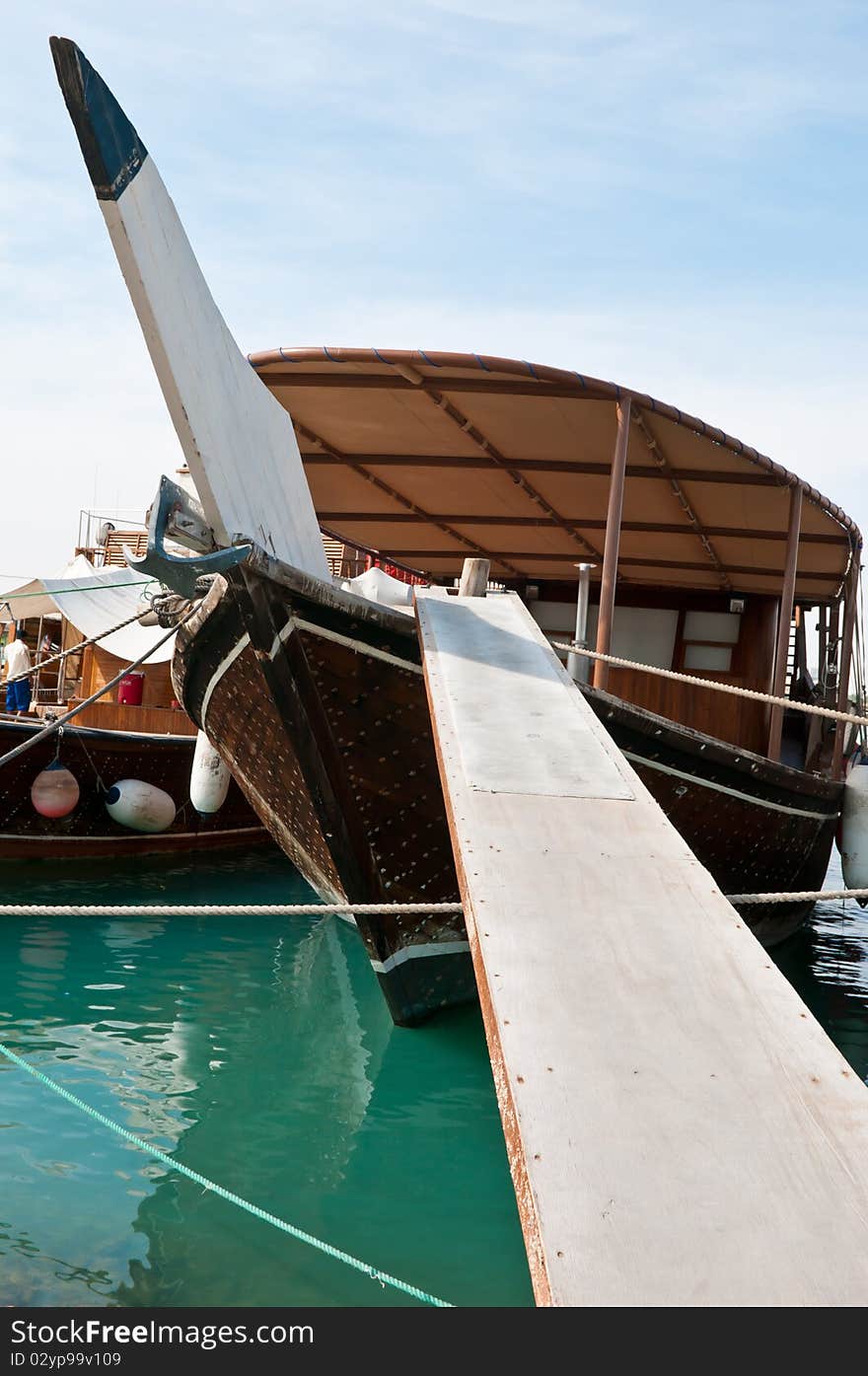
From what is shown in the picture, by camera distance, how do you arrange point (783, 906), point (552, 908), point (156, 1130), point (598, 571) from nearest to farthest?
point (552, 908) → point (156, 1130) → point (783, 906) → point (598, 571)

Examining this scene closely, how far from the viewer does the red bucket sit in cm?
1374

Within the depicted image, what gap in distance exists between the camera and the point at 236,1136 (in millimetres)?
4500

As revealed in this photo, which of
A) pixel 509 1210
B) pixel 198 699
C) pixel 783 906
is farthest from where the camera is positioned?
pixel 783 906

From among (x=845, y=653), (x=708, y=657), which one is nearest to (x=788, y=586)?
(x=845, y=653)

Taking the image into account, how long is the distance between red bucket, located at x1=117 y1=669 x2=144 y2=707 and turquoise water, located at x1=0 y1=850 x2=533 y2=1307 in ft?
19.9

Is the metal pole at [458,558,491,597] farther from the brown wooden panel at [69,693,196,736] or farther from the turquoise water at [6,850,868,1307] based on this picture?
the brown wooden panel at [69,693,196,736]

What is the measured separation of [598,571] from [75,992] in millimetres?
7105

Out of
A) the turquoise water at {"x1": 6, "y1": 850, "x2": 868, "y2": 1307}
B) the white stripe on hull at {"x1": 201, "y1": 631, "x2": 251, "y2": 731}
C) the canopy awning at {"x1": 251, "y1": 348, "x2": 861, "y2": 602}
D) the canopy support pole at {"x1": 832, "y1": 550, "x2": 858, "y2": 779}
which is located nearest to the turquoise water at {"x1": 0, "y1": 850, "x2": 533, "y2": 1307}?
the turquoise water at {"x1": 6, "y1": 850, "x2": 868, "y2": 1307}

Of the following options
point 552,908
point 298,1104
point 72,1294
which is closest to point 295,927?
point 298,1104

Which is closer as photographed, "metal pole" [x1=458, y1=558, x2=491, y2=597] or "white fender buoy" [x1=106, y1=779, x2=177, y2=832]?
"metal pole" [x1=458, y1=558, x2=491, y2=597]

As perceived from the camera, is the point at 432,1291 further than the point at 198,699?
No

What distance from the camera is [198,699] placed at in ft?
21.0

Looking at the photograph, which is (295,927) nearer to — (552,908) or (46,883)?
(46,883)

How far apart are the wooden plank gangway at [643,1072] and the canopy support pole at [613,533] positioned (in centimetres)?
369
